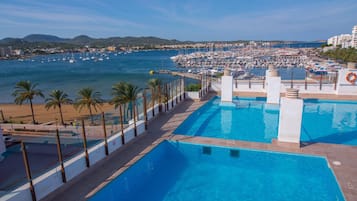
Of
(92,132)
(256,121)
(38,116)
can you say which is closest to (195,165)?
(256,121)

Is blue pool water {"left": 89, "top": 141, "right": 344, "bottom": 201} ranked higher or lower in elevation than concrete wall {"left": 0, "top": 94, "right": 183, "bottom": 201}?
lower

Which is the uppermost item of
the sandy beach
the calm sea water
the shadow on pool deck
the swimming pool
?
the shadow on pool deck

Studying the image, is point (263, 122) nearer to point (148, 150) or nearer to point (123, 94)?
point (148, 150)

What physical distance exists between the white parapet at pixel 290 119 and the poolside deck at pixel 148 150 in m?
0.39

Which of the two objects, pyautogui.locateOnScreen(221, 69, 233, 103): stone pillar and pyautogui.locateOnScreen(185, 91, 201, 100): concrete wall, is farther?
pyautogui.locateOnScreen(185, 91, 201, 100): concrete wall

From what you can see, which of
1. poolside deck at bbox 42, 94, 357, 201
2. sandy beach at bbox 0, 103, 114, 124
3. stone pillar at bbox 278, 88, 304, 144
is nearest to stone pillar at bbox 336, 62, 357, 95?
poolside deck at bbox 42, 94, 357, 201

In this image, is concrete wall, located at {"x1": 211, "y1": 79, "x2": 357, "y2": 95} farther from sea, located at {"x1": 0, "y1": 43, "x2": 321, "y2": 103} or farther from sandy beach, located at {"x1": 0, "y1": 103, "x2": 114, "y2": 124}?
sea, located at {"x1": 0, "y1": 43, "x2": 321, "y2": 103}

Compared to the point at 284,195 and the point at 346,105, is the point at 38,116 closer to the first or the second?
the point at 284,195

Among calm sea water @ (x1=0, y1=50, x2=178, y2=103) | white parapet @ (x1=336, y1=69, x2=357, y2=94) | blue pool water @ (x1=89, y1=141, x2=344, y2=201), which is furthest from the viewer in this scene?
calm sea water @ (x1=0, y1=50, x2=178, y2=103)

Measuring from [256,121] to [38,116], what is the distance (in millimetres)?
19288

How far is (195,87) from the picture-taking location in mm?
18297

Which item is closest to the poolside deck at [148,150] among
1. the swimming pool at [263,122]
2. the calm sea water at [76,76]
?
the swimming pool at [263,122]

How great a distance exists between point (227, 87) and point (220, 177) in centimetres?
889

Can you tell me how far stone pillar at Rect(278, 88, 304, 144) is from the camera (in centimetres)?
842
